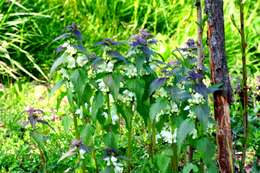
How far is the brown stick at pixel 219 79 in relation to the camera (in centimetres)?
252

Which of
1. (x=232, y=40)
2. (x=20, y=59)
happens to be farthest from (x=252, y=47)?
(x=20, y=59)

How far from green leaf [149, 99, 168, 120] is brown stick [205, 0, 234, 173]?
0.79 feet

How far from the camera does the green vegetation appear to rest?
2453mm

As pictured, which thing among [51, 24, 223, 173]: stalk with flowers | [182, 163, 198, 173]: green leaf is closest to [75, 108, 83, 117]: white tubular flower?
[51, 24, 223, 173]: stalk with flowers

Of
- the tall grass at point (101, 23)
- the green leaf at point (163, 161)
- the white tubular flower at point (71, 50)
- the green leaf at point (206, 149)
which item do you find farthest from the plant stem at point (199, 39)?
the tall grass at point (101, 23)

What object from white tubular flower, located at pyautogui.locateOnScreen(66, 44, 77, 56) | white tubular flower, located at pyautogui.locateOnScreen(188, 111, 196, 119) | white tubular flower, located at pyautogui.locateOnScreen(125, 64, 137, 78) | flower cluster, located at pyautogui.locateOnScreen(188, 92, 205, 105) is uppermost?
white tubular flower, located at pyautogui.locateOnScreen(66, 44, 77, 56)

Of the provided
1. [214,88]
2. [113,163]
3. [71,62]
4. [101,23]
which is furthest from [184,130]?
[101,23]

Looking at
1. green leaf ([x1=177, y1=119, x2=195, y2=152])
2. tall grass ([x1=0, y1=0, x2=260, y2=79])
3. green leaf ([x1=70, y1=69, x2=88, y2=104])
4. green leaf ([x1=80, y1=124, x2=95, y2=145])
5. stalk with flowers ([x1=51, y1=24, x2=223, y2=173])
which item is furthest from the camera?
tall grass ([x1=0, y1=0, x2=260, y2=79])

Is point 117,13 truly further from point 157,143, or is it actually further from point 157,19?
point 157,143

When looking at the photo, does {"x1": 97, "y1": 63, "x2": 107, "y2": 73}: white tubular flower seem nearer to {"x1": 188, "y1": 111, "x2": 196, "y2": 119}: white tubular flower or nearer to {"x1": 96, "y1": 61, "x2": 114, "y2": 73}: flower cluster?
{"x1": 96, "y1": 61, "x2": 114, "y2": 73}: flower cluster

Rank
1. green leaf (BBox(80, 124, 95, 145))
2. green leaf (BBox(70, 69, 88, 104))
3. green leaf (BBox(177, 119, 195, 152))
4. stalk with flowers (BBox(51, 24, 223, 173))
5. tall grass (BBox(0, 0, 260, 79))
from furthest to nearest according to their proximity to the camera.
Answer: tall grass (BBox(0, 0, 260, 79)) → green leaf (BBox(80, 124, 95, 145)) → green leaf (BBox(70, 69, 88, 104)) → stalk with flowers (BBox(51, 24, 223, 173)) → green leaf (BBox(177, 119, 195, 152))

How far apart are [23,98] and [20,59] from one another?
2.50 feet

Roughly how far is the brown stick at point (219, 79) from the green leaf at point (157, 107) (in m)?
0.24

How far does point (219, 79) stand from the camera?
8.40 feet
